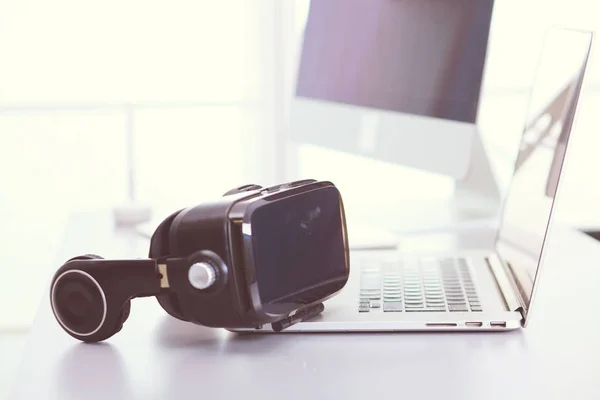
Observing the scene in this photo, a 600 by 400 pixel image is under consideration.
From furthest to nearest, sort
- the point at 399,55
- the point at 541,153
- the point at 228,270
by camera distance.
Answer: the point at 399,55
the point at 541,153
the point at 228,270

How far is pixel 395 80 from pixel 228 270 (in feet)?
2.12

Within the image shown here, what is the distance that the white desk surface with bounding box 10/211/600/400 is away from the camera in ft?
2.34

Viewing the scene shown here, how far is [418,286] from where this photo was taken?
96 cm

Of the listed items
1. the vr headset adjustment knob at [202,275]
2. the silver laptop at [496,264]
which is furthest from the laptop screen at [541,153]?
the vr headset adjustment knob at [202,275]

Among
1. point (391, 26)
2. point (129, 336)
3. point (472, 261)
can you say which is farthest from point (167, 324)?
point (391, 26)

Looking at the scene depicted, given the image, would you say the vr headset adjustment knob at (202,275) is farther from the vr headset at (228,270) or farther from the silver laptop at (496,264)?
the silver laptop at (496,264)

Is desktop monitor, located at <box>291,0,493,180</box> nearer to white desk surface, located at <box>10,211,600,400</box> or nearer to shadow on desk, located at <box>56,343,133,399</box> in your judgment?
white desk surface, located at <box>10,211,600,400</box>

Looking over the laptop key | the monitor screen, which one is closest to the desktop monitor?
the monitor screen

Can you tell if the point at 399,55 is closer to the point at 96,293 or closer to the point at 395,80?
the point at 395,80

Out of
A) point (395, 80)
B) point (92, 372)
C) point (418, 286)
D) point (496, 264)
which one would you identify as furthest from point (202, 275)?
point (395, 80)

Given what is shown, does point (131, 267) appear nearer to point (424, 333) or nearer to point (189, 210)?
point (189, 210)

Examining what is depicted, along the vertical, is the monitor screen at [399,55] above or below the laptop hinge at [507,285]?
above

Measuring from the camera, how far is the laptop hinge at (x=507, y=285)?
866 mm

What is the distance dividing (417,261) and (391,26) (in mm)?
424
